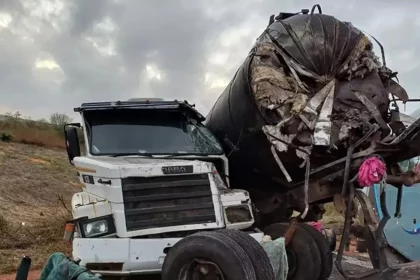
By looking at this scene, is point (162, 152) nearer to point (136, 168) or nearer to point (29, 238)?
point (136, 168)

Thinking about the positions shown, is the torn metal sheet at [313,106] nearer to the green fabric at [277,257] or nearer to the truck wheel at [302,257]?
the truck wheel at [302,257]

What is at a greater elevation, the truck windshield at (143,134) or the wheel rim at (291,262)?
the truck windshield at (143,134)

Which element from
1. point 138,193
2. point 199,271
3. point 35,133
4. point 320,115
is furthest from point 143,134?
point 35,133

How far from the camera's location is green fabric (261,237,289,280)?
19.1 ft

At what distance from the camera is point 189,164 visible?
248 inches

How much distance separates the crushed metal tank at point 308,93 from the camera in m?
6.77

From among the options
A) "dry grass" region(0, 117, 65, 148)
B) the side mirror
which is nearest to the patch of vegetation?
"dry grass" region(0, 117, 65, 148)

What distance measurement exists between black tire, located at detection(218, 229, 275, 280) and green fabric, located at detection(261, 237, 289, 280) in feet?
1.44

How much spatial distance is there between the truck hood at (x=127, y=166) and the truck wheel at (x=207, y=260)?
1.00 metres

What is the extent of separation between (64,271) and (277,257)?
2.24 m

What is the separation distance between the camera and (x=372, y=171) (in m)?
6.21

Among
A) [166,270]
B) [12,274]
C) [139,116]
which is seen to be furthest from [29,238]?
[166,270]

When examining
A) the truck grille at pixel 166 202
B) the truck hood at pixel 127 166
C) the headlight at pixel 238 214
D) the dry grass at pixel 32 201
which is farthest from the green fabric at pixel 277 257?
the dry grass at pixel 32 201

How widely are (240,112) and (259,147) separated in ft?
1.87
